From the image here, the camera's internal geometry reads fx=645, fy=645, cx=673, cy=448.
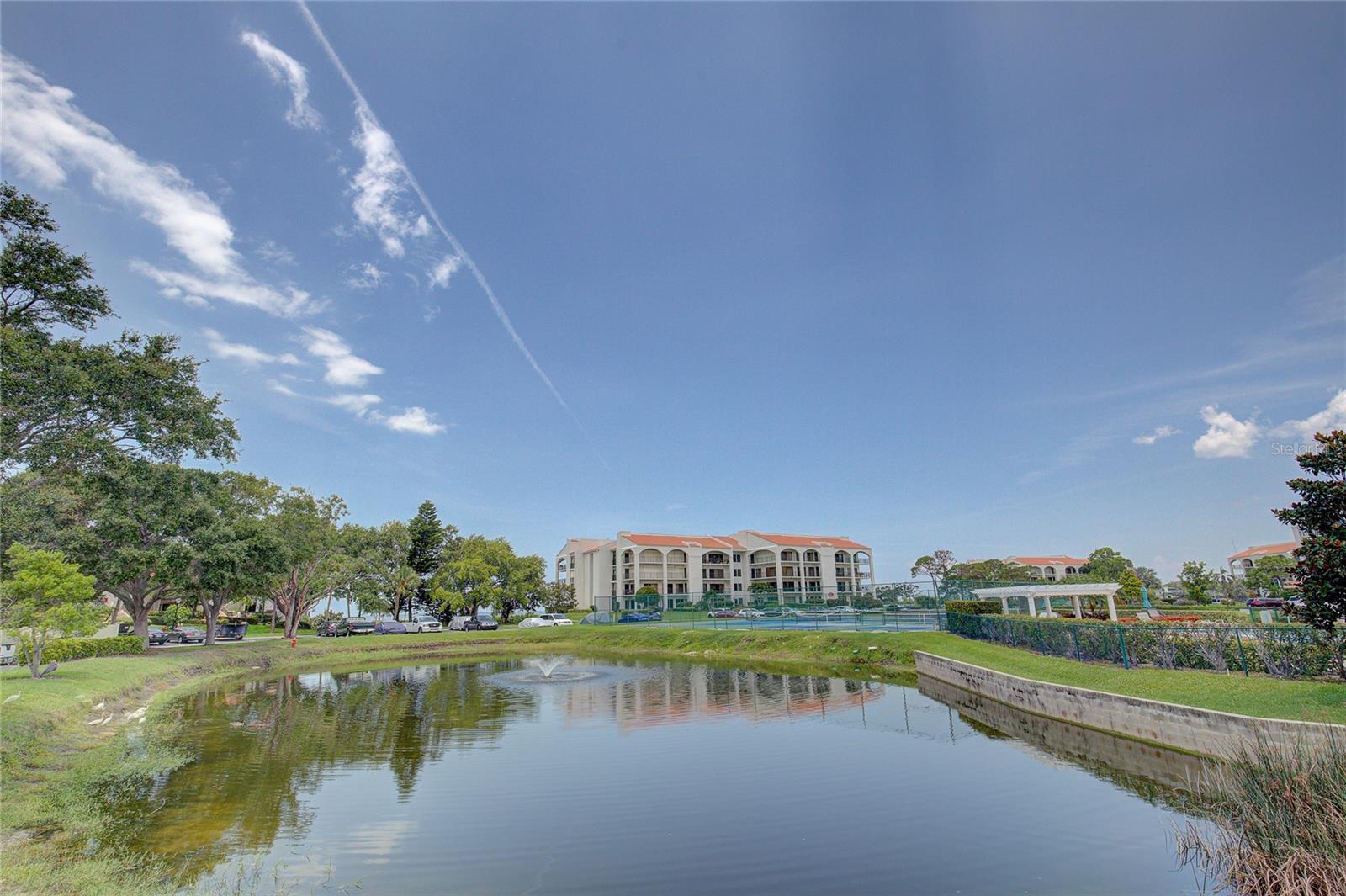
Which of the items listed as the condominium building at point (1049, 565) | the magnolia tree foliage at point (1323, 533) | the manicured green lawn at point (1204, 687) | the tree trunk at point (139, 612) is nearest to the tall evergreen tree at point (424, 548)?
the tree trunk at point (139, 612)

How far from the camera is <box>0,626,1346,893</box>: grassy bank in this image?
8.77 m

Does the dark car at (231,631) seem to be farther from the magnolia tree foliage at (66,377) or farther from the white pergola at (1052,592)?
the white pergola at (1052,592)

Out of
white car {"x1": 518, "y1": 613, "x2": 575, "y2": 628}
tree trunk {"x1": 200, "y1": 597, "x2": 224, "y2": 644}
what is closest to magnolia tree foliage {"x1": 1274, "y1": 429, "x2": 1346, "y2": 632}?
tree trunk {"x1": 200, "y1": 597, "x2": 224, "y2": 644}

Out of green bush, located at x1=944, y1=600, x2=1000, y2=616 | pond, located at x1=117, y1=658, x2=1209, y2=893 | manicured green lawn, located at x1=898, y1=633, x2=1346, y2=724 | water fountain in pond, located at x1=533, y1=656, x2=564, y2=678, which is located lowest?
pond, located at x1=117, y1=658, x2=1209, y2=893

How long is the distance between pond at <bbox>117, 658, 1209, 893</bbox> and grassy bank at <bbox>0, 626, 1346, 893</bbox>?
3.14 feet

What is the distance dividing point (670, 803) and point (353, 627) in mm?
49664

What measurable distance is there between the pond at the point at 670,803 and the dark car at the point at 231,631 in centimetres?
3392

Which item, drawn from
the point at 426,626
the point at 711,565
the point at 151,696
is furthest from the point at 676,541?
the point at 151,696

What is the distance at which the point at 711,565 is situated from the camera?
282ft

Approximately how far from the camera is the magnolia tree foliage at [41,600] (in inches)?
723

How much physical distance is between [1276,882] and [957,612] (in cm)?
2586

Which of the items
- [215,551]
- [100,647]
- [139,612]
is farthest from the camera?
[139,612]

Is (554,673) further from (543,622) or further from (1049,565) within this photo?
(1049,565)

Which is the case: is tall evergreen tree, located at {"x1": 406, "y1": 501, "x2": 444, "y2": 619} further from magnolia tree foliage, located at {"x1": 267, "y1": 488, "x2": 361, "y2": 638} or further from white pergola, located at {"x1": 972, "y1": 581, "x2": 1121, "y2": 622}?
white pergola, located at {"x1": 972, "y1": 581, "x2": 1121, "y2": 622}
